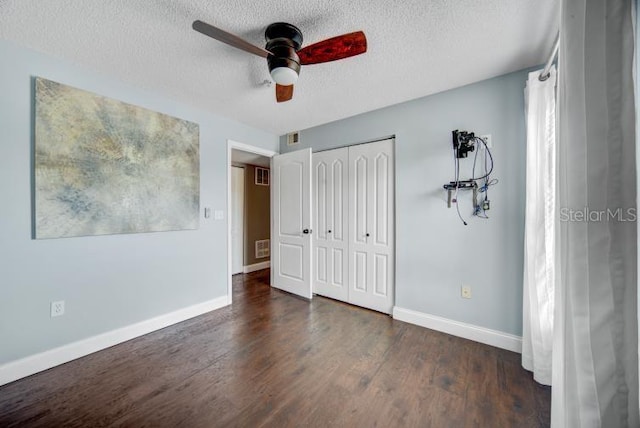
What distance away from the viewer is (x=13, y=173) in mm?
1776

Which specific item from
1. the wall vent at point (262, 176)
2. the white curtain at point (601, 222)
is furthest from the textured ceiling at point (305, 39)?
the wall vent at point (262, 176)

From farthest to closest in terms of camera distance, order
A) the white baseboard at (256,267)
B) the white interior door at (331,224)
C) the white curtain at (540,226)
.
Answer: the white baseboard at (256,267)
the white interior door at (331,224)
the white curtain at (540,226)

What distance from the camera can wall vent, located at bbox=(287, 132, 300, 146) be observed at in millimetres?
3680

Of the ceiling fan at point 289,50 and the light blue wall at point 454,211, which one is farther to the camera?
the light blue wall at point 454,211

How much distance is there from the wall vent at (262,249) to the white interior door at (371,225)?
8.15 ft

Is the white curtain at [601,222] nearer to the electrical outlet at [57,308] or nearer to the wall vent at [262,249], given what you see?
the electrical outlet at [57,308]

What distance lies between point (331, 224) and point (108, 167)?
2.38 m

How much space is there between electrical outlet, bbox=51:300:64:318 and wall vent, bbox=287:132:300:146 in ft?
9.72

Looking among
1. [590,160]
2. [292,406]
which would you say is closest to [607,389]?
[590,160]

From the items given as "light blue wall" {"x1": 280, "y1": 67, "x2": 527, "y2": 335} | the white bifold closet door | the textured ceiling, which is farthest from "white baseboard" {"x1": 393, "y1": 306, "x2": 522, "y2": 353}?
the textured ceiling

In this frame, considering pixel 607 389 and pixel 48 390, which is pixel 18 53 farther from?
pixel 607 389

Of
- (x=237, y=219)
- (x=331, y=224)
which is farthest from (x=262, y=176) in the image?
(x=331, y=224)

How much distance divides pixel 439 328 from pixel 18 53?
161 inches

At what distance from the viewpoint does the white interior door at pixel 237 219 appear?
183 inches
